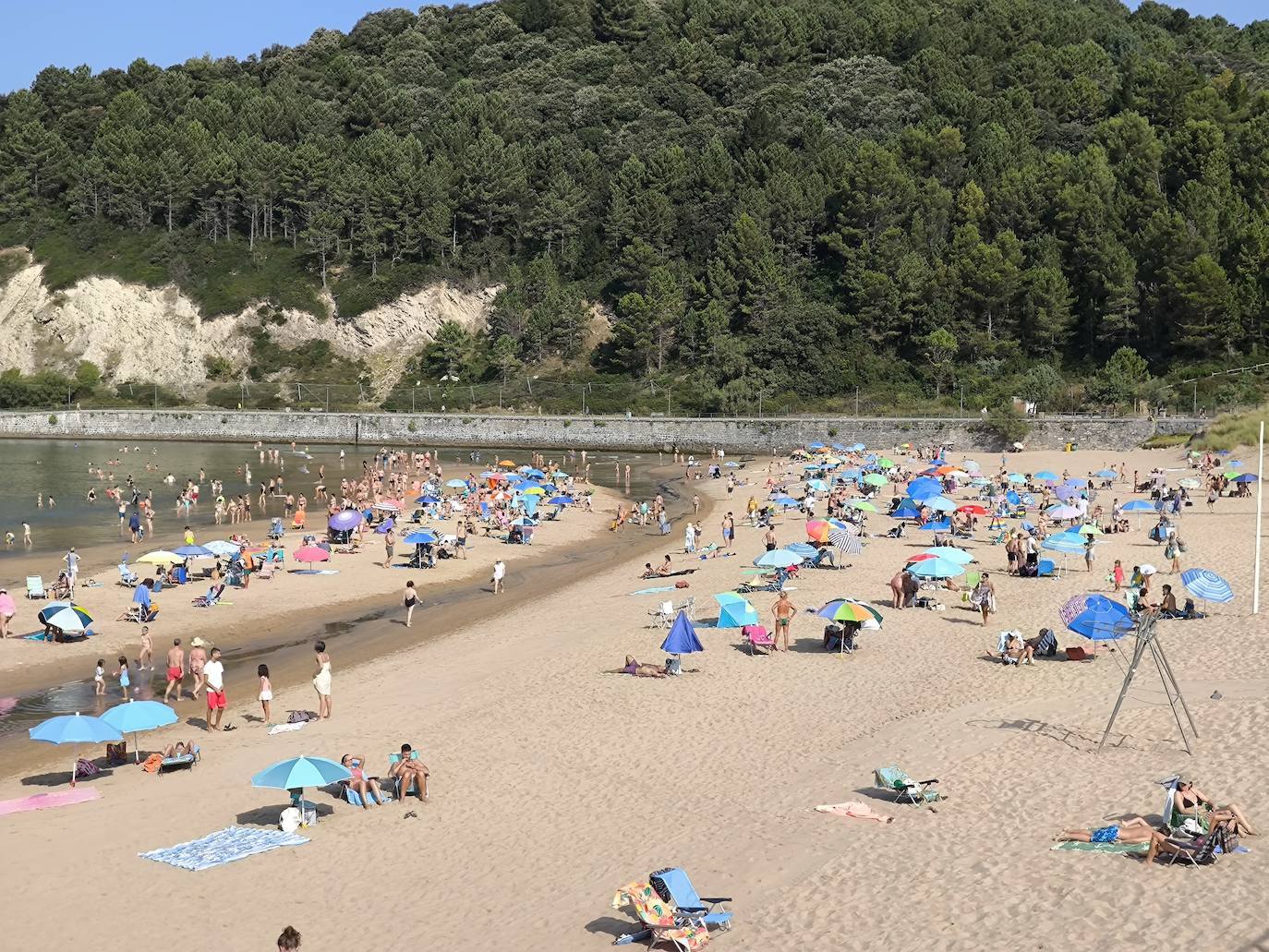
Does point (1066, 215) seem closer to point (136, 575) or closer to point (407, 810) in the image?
point (136, 575)

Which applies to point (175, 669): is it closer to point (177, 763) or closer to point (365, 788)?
point (177, 763)

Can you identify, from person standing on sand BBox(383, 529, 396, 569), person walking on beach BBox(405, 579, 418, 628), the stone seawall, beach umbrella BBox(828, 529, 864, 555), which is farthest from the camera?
the stone seawall

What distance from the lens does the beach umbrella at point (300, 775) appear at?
13023 mm

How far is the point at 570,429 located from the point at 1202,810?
197ft

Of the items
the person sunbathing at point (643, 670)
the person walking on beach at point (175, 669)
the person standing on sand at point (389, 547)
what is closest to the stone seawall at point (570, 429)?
the person standing on sand at point (389, 547)

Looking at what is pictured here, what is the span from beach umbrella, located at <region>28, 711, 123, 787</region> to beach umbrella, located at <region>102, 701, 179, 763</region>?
0.18m

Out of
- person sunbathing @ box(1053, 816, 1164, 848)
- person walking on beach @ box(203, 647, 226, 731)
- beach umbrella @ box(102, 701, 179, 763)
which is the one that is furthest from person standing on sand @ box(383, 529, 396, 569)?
person sunbathing @ box(1053, 816, 1164, 848)

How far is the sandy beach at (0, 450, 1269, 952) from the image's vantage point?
33.8ft

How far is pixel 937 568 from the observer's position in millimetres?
22266

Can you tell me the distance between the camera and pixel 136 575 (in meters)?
28.5

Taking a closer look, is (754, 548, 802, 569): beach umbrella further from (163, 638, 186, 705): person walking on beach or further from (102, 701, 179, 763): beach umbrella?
(102, 701, 179, 763): beach umbrella

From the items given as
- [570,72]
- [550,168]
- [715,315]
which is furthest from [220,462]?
[570,72]

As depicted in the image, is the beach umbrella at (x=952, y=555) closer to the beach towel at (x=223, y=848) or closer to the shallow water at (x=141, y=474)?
the beach towel at (x=223, y=848)

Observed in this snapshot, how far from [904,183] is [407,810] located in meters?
72.1
